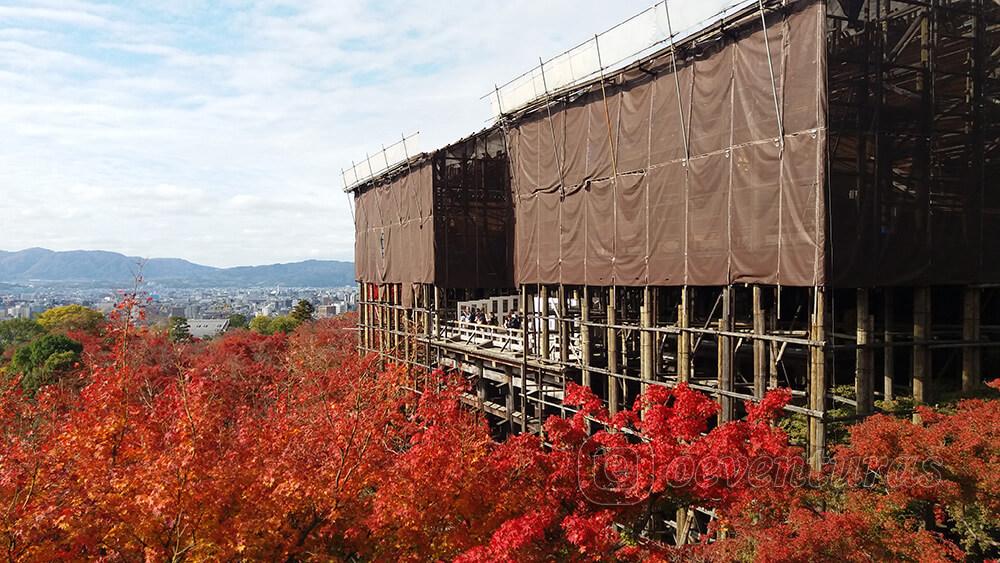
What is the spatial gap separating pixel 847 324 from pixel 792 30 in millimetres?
10080

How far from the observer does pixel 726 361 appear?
15.3 m

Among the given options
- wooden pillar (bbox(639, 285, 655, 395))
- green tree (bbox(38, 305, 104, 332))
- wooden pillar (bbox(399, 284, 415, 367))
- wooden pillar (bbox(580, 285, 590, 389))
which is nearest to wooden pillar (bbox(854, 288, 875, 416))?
wooden pillar (bbox(639, 285, 655, 395))

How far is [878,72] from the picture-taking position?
45.0ft

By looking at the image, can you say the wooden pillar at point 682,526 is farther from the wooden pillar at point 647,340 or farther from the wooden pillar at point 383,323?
the wooden pillar at point 383,323

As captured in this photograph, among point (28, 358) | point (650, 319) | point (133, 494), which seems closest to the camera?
point (133, 494)

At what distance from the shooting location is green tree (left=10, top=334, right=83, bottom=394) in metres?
33.9

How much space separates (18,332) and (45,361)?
30.0 metres

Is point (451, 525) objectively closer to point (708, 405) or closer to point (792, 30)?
point (708, 405)

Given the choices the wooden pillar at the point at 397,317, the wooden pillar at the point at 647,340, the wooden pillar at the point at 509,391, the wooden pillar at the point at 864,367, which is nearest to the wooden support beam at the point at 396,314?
the wooden pillar at the point at 397,317

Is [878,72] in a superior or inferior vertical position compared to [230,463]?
superior

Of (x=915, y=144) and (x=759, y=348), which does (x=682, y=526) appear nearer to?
(x=759, y=348)

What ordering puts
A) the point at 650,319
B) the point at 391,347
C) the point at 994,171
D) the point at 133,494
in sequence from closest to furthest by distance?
the point at 133,494, the point at 994,171, the point at 650,319, the point at 391,347

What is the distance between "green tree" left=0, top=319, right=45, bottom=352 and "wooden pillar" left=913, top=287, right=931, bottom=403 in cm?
6769

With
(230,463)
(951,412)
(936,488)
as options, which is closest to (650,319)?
(951,412)
